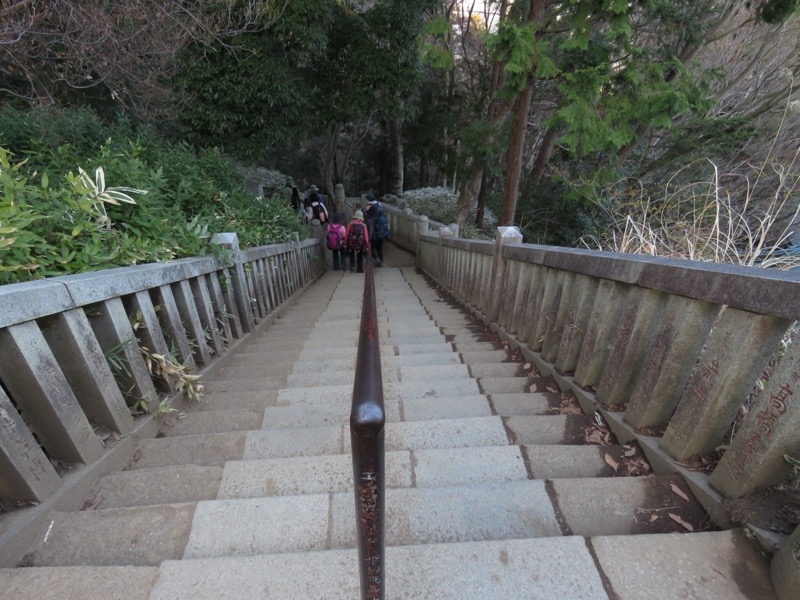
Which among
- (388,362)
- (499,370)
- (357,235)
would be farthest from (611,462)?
(357,235)

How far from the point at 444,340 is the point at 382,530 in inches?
124

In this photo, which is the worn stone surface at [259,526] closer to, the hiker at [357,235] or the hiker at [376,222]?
the hiker at [357,235]

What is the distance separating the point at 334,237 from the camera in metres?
9.09

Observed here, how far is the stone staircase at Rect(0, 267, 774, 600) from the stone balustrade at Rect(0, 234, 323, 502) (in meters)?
0.20

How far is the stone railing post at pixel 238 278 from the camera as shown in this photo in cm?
330

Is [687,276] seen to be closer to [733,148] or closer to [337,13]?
[733,148]

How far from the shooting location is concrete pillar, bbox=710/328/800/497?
1.10 m

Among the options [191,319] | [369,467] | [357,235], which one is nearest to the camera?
[369,467]

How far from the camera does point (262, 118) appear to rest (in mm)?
7539

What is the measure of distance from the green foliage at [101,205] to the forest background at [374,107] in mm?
16

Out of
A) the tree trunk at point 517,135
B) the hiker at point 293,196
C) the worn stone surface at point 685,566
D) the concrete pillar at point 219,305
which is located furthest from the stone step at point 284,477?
the hiker at point 293,196

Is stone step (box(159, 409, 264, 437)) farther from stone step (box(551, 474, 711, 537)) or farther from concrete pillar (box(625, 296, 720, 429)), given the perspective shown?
concrete pillar (box(625, 296, 720, 429))

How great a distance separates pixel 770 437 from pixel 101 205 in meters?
3.26

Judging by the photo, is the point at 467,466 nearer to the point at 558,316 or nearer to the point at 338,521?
the point at 338,521
